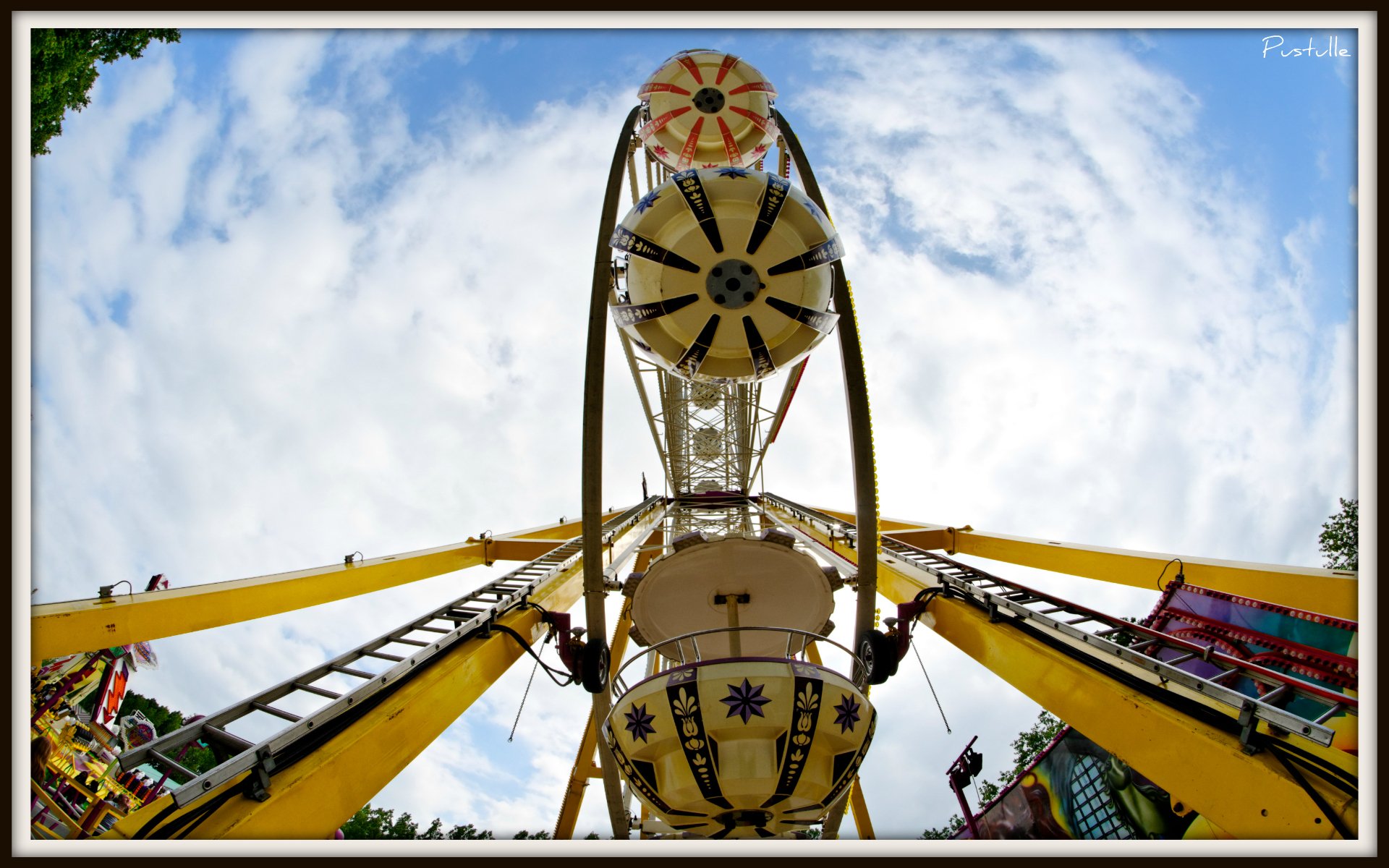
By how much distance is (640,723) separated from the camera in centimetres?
424

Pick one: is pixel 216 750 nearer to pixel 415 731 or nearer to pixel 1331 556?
pixel 415 731

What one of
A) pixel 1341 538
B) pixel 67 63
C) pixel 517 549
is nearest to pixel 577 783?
pixel 517 549

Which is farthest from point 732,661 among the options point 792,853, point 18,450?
point 18,450

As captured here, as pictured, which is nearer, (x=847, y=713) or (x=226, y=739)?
(x=226, y=739)

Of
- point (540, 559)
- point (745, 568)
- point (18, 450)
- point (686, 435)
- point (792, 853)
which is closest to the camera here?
point (792, 853)

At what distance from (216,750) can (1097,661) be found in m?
6.04

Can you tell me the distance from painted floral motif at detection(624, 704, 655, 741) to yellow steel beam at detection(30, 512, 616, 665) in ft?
13.2

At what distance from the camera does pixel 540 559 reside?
30.4ft

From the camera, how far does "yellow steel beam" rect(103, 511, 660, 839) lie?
3.04 meters

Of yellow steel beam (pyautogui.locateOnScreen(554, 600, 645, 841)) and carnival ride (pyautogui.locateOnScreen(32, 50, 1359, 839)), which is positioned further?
yellow steel beam (pyautogui.locateOnScreen(554, 600, 645, 841))

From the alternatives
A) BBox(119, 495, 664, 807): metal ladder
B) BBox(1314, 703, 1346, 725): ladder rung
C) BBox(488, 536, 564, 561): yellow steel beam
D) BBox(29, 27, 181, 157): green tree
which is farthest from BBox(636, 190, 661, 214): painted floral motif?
BBox(29, 27, 181, 157): green tree

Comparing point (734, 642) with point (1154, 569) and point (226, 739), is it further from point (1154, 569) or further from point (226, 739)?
point (1154, 569)

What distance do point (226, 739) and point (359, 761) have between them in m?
0.72

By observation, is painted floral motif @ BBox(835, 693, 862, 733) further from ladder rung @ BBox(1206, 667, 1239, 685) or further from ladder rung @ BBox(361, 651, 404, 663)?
ladder rung @ BBox(361, 651, 404, 663)
